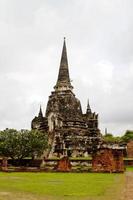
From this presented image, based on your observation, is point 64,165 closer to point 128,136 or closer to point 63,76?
point 63,76

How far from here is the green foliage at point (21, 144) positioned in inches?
1679

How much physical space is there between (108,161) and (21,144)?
13.2 m

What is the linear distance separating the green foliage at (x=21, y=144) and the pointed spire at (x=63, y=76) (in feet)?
50.9

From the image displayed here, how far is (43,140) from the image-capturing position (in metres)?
44.6

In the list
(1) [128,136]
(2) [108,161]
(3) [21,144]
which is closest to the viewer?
(2) [108,161]

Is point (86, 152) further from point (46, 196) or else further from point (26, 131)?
point (46, 196)

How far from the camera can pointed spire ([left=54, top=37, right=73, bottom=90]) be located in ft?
194

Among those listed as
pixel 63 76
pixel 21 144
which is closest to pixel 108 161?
pixel 21 144

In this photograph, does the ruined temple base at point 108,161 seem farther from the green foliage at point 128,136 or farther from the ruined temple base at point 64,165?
the green foliage at point 128,136

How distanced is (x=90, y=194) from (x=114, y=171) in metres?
17.3

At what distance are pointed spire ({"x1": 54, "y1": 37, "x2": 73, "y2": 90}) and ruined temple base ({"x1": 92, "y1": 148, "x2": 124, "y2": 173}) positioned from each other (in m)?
26.2

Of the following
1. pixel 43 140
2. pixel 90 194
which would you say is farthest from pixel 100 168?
pixel 90 194

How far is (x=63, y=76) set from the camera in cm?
5947

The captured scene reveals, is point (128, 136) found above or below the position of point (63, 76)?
below
